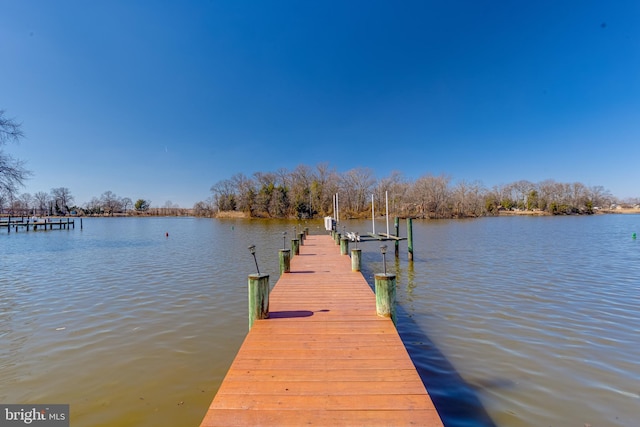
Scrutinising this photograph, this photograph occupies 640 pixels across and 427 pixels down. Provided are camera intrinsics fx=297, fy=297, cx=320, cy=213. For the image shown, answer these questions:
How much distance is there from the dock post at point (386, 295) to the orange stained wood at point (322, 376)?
15 cm

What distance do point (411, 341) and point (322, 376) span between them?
299 cm

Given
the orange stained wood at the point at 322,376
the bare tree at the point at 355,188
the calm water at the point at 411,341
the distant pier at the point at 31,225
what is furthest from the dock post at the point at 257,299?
the bare tree at the point at 355,188

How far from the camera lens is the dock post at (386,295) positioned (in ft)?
16.2

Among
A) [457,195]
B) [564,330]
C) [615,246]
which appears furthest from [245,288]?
[457,195]

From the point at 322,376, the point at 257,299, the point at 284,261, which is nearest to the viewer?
the point at 322,376

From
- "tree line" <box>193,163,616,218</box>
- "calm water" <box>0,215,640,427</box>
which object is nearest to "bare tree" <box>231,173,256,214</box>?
"tree line" <box>193,163,616,218</box>

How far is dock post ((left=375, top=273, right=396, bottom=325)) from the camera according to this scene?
16.2 feet

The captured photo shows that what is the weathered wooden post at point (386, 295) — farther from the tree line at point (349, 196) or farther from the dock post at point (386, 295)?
the tree line at point (349, 196)

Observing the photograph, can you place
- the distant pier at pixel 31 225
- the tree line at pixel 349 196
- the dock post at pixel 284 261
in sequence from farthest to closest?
the tree line at pixel 349 196 → the distant pier at pixel 31 225 → the dock post at pixel 284 261

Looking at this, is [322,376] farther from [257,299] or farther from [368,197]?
[368,197]

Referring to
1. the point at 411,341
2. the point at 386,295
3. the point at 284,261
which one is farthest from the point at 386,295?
the point at 284,261

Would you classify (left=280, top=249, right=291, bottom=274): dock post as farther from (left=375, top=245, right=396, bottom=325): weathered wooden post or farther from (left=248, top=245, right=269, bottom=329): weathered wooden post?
(left=375, top=245, right=396, bottom=325): weathered wooden post

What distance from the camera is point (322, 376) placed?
10.5 ft

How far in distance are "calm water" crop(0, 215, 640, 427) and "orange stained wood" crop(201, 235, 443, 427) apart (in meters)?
0.89
